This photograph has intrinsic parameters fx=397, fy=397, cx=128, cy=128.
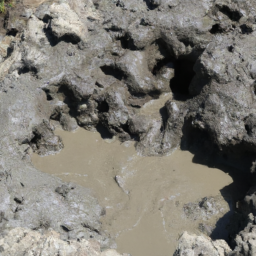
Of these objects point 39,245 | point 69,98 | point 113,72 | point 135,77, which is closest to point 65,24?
point 113,72

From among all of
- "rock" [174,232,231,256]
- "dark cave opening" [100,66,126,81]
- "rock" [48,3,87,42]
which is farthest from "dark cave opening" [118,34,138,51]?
"rock" [174,232,231,256]

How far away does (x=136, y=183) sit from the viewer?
562 centimetres

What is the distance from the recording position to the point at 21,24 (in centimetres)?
778

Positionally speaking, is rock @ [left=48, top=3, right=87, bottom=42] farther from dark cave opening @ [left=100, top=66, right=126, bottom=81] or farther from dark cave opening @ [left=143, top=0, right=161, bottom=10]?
dark cave opening @ [left=143, top=0, right=161, bottom=10]

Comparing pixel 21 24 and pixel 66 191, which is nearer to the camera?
pixel 66 191

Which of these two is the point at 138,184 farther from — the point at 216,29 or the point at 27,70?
the point at 216,29

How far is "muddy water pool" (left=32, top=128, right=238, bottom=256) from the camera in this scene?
5074 millimetres

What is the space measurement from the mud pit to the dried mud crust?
203mm

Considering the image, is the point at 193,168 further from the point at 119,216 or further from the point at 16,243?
the point at 16,243

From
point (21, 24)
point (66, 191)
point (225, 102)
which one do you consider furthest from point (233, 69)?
point (21, 24)

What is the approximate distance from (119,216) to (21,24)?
4512 millimetres

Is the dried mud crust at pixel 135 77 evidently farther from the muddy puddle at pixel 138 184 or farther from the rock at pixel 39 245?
the rock at pixel 39 245

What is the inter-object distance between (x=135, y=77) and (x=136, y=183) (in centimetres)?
170

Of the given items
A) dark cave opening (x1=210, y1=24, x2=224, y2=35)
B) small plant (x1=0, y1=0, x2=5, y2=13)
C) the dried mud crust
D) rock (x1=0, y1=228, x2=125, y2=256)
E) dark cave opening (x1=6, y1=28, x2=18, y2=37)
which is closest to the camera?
rock (x1=0, y1=228, x2=125, y2=256)
